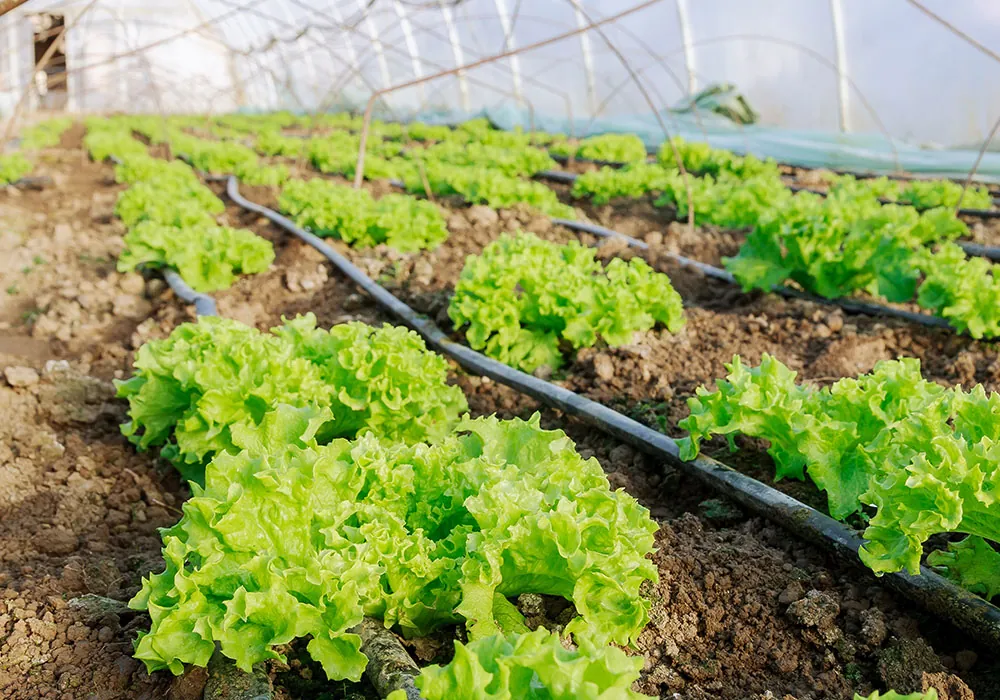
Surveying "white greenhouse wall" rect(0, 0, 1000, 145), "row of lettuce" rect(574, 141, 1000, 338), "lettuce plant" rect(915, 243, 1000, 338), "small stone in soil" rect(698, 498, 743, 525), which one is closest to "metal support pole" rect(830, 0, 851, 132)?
"white greenhouse wall" rect(0, 0, 1000, 145)

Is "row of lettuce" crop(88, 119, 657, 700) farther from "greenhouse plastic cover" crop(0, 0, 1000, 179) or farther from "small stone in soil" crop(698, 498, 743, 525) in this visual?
"greenhouse plastic cover" crop(0, 0, 1000, 179)

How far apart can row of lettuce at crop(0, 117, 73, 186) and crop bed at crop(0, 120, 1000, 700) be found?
5707 mm

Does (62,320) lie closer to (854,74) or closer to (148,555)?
(148,555)

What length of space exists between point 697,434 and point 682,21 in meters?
14.9

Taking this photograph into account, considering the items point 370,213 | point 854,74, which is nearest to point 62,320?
point 370,213

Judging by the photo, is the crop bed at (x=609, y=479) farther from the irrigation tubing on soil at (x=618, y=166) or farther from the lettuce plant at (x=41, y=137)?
the lettuce plant at (x=41, y=137)

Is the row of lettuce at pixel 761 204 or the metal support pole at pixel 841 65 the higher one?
the metal support pole at pixel 841 65

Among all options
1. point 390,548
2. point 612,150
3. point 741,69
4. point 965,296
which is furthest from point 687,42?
point 390,548

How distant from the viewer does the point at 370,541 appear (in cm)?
270

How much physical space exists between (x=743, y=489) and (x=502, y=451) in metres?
1.06

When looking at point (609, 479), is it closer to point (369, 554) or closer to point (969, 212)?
point (369, 554)

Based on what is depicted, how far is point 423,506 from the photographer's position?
293 centimetres

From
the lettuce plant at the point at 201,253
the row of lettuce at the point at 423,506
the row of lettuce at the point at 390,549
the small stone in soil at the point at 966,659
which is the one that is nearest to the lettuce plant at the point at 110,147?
the lettuce plant at the point at 201,253

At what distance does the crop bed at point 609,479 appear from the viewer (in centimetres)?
269
